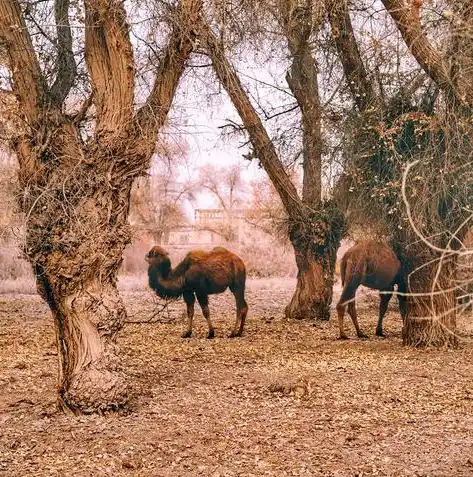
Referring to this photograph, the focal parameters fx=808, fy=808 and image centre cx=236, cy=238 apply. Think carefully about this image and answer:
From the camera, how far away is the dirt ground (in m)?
6.10

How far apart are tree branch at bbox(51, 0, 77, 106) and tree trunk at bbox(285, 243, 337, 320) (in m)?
8.03

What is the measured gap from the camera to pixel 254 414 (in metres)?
7.48

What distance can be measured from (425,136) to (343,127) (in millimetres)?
1242

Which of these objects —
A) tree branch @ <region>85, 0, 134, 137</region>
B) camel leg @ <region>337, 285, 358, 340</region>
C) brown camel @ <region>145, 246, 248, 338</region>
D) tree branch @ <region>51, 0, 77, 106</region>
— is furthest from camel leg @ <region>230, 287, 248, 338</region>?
tree branch @ <region>85, 0, 134, 137</region>

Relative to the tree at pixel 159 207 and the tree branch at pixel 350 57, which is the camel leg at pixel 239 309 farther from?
the tree at pixel 159 207

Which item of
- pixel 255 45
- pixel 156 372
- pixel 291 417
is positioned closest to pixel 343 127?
pixel 255 45

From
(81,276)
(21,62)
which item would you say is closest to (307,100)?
(21,62)

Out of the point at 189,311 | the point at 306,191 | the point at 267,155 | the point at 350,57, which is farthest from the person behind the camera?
the point at 306,191

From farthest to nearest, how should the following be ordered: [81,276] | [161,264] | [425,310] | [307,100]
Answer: [307,100]
[161,264]
[425,310]
[81,276]

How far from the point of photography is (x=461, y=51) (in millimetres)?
7934

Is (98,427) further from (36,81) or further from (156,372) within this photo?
(36,81)

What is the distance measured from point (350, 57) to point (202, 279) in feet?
14.0

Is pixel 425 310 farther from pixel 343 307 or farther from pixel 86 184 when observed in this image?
pixel 86 184

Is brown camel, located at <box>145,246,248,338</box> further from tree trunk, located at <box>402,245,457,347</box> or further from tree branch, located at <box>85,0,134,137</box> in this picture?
tree branch, located at <box>85,0,134,137</box>
